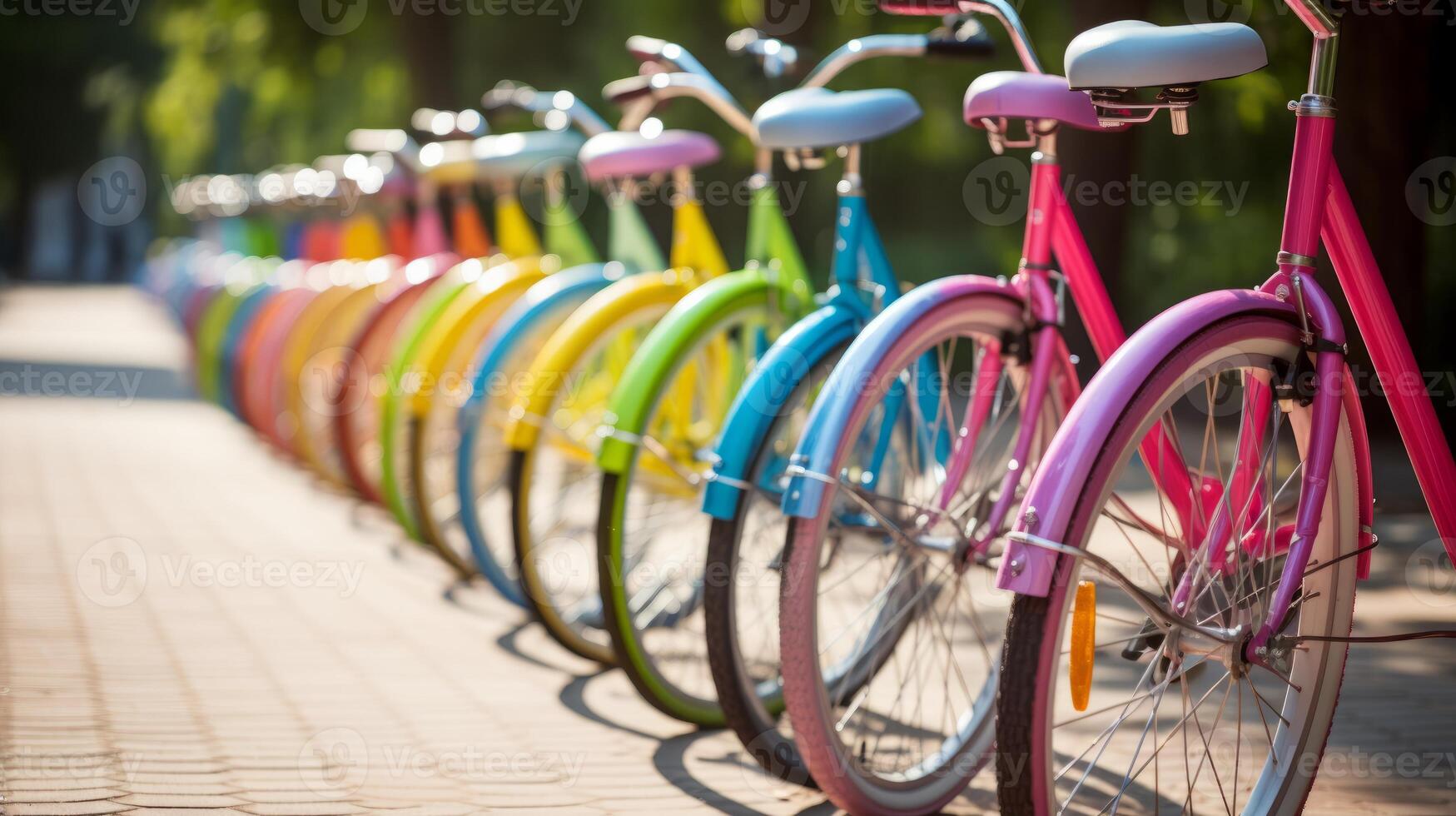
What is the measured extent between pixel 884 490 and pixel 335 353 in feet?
15.3

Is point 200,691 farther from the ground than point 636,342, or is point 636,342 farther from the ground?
point 636,342

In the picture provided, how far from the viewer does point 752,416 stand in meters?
3.48

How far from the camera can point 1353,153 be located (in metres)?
7.97

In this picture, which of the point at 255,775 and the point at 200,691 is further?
the point at 200,691

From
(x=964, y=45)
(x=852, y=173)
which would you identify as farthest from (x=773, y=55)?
(x=852, y=173)

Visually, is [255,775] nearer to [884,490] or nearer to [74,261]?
[884,490]

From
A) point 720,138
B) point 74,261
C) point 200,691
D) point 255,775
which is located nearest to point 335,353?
point 200,691

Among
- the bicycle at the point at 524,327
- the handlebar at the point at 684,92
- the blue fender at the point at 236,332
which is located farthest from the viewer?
the blue fender at the point at 236,332

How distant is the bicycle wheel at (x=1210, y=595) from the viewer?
2.41 meters
